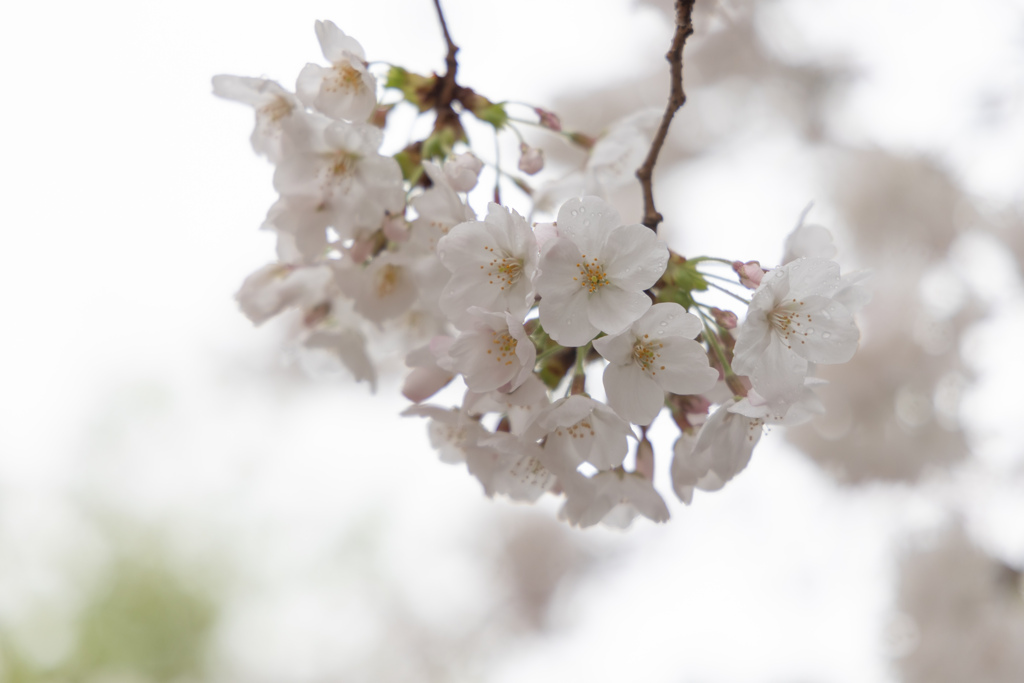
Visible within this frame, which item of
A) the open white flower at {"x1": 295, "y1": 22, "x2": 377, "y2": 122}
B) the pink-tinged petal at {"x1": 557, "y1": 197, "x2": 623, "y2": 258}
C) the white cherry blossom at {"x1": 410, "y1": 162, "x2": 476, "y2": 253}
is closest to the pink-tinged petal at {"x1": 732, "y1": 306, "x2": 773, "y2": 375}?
the pink-tinged petal at {"x1": 557, "y1": 197, "x2": 623, "y2": 258}

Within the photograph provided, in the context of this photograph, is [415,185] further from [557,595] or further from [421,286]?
[557,595]

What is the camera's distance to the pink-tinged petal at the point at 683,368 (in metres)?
0.43

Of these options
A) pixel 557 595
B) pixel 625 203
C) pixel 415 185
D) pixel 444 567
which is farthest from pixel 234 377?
pixel 415 185

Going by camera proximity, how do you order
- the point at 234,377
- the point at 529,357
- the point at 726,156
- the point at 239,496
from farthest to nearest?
the point at 239,496 < the point at 234,377 < the point at 726,156 < the point at 529,357

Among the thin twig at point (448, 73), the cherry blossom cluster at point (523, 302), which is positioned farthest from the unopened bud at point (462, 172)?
the thin twig at point (448, 73)

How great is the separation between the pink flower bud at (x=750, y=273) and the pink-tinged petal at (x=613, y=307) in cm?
11

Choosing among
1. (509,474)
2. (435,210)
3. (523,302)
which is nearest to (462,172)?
(435,210)

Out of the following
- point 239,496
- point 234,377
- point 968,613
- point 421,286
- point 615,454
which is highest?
point 234,377

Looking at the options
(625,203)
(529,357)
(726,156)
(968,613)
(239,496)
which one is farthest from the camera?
(239,496)

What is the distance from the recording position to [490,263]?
447mm

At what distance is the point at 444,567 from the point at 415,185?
2.01 meters

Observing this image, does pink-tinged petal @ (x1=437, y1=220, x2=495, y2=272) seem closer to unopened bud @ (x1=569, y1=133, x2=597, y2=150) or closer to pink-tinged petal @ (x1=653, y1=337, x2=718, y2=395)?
pink-tinged petal @ (x1=653, y1=337, x2=718, y2=395)

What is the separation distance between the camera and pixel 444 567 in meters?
2.37

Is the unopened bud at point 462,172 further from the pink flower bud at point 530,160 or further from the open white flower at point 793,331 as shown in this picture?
the open white flower at point 793,331
